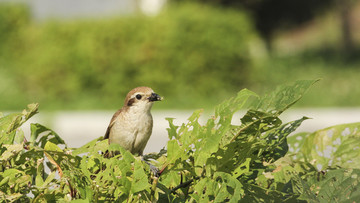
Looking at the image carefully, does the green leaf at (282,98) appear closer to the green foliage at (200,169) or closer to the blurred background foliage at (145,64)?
the green foliage at (200,169)

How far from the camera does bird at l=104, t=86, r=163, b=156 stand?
2.99 meters

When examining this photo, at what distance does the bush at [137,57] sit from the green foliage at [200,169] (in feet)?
46.9

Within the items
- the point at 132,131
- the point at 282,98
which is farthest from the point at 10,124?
the point at 132,131

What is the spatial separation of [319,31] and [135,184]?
25.4 meters

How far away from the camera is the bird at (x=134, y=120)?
2.99m

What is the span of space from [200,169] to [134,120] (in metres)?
1.73

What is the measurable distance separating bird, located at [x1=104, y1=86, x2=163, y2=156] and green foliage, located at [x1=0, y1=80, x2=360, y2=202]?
4.22ft

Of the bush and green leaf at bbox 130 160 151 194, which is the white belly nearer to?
green leaf at bbox 130 160 151 194

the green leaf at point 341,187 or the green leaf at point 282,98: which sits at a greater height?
the green leaf at point 282,98

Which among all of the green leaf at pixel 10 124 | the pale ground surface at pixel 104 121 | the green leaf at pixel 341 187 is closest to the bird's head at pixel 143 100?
the green leaf at pixel 10 124

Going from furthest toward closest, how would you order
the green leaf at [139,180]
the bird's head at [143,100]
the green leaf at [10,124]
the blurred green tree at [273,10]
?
the blurred green tree at [273,10], the bird's head at [143,100], the green leaf at [10,124], the green leaf at [139,180]

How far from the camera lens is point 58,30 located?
16.7 metres

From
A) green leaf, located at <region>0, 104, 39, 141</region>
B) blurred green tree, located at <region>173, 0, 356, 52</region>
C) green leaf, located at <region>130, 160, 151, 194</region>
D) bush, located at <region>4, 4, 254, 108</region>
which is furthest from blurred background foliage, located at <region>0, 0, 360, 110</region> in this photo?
green leaf, located at <region>130, 160, 151, 194</region>

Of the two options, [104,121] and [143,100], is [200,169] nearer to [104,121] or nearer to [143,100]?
[143,100]
